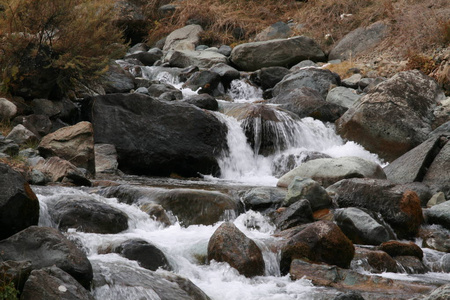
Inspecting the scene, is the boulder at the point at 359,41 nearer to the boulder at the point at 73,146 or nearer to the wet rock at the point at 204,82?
the wet rock at the point at 204,82

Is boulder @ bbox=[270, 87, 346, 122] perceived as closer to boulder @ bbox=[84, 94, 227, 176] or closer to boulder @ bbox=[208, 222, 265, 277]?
boulder @ bbox=[84, 94, 227, 176]

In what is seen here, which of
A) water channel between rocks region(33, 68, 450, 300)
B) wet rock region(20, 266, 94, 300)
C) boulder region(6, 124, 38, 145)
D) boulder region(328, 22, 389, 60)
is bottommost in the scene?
water channel between rocks region(33, 68, 450, 300)

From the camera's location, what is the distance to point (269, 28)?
20.0 meters

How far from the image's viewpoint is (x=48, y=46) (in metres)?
9.64

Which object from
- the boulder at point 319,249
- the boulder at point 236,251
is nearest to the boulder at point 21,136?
the boulder at point 236,251

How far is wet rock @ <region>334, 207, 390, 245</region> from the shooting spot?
630 cm

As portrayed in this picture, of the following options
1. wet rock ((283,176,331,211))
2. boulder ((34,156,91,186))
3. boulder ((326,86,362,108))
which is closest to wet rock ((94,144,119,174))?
boulder ((34,156,91,186))

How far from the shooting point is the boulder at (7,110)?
886 cm

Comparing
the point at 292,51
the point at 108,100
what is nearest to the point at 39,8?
the point at 108,100

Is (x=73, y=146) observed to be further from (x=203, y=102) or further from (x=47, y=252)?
(x=47, y=252)

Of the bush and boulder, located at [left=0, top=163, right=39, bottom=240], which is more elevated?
the bush

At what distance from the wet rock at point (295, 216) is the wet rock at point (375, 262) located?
1.05 m

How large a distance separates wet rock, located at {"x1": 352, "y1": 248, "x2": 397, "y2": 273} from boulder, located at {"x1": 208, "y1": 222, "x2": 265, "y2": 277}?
3.51 ft

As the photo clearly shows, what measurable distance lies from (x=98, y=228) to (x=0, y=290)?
2.28 meters
